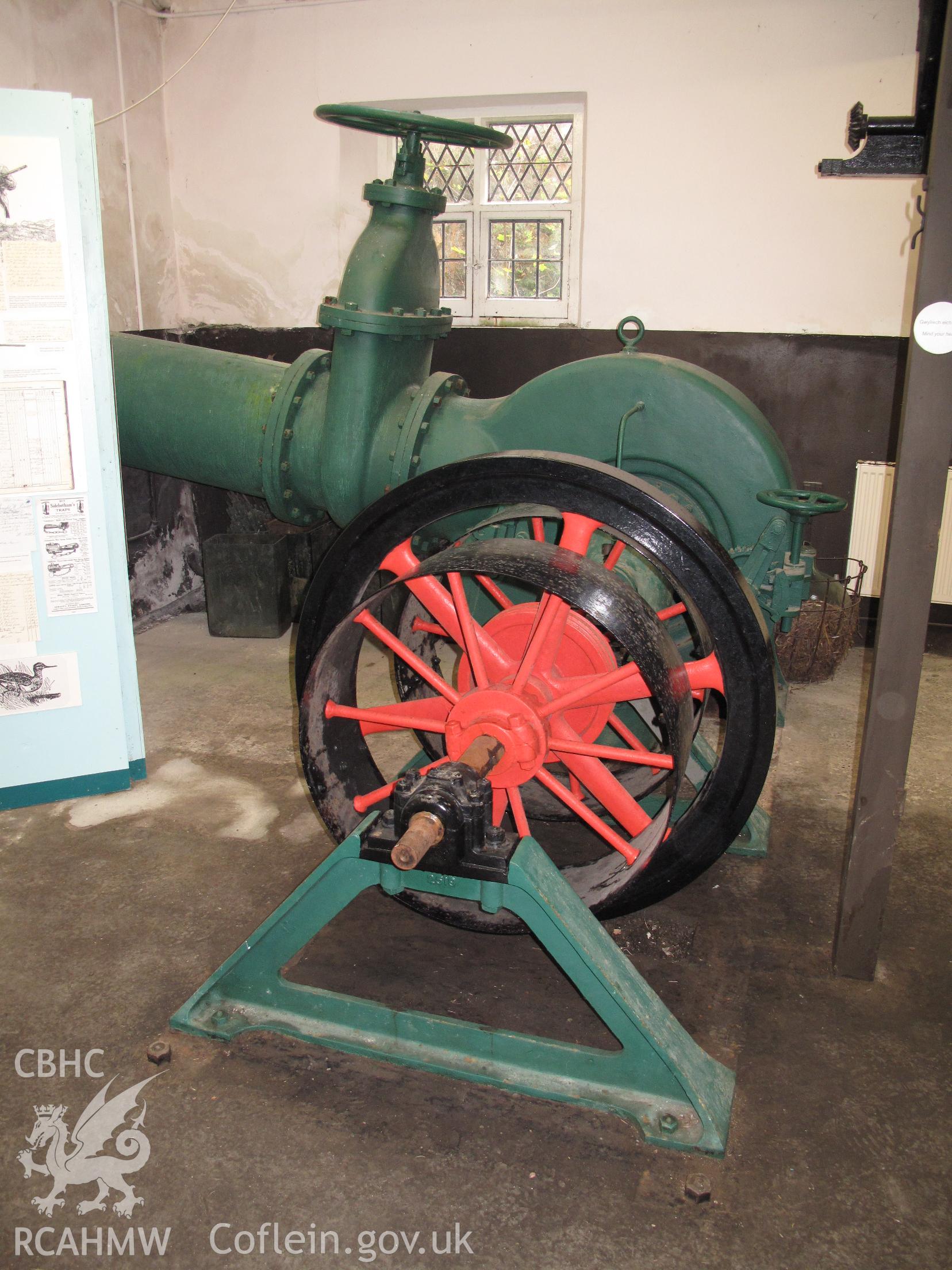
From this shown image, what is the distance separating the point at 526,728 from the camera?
180cm

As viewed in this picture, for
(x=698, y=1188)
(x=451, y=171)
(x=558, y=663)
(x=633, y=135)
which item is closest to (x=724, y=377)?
(x=633, y=135)

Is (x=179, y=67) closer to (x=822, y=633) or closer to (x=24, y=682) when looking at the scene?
(x=24, y=682)

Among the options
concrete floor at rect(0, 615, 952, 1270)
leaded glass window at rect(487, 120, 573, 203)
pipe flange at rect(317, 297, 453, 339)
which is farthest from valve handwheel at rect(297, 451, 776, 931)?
leaded glass window at rect(487, 120, 573, 203)

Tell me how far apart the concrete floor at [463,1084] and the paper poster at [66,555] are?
60 cm

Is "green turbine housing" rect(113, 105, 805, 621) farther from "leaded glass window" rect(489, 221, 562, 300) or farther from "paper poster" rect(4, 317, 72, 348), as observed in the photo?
"leaded glass window" rect(489, 221, 562, 300)

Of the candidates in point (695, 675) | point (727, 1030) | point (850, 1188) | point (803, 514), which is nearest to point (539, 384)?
point (803, 514)

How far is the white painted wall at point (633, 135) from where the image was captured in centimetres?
375

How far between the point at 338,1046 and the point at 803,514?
1.52 meters

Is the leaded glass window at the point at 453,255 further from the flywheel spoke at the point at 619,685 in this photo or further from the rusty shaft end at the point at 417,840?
the rusty shaft end at the point at 417,840

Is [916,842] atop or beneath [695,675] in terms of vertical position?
beneath

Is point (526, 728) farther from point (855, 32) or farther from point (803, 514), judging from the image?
point (855, 32)

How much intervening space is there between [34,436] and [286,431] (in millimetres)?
698

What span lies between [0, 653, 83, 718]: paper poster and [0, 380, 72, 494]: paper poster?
0.47 meters

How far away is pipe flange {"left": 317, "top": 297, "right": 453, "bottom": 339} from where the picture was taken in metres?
2.68
